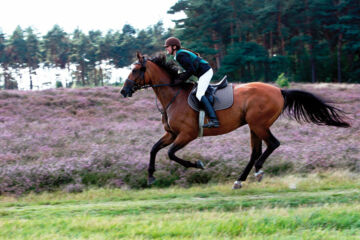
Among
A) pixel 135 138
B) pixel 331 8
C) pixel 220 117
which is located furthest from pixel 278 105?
pixel 331 8

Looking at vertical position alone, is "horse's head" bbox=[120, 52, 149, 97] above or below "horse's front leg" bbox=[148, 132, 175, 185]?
above

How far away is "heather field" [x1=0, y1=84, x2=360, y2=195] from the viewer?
347 inches

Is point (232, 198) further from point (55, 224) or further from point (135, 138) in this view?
point (135, 138)

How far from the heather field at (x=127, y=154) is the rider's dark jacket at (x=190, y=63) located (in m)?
2.41

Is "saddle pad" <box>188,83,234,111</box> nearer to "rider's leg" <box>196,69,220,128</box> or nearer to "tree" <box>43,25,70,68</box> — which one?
"rider's leg" <box>196,69,220,128</box>

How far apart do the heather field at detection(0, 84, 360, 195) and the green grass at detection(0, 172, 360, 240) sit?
0.58 m

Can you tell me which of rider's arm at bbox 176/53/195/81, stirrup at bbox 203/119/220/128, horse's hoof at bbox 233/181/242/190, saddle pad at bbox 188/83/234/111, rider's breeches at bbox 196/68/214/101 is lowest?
horse's hoof at bbox 233/181/242/190

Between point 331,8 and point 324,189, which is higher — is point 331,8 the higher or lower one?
the higher one

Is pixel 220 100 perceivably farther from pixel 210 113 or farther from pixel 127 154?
pixel 127 154

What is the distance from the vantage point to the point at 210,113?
7.86 meters

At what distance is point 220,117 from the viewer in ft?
26.3

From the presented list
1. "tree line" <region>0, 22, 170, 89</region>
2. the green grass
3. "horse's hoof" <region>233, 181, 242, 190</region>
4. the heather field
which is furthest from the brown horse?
"tree line" <region>0, 22, 170, 89</region>

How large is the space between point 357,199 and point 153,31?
242 ft

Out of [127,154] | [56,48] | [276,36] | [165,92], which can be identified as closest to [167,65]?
[165,92]
